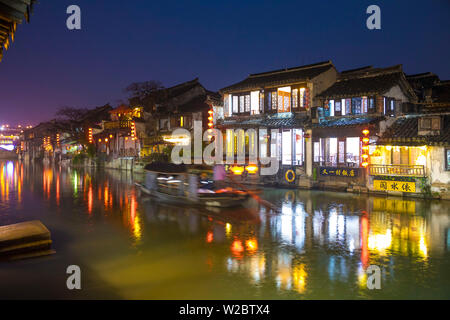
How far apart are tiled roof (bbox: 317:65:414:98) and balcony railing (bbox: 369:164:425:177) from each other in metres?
5.57

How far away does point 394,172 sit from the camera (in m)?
22.7

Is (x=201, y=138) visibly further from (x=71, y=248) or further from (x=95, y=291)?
(x=95, y=291)

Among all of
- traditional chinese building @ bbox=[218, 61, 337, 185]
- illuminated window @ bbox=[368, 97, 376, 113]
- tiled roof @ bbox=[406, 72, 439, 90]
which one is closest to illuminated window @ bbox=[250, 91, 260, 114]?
traditional chinese building @ bbox=[218, 61, 337, 185]

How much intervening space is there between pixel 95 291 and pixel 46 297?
97 centimetres

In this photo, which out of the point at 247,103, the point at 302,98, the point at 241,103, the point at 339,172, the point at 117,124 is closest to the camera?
the point at 339,172

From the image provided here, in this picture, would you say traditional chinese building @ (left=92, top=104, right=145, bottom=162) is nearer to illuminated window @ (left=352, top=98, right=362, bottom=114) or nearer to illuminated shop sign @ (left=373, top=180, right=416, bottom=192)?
illuminated window @ (left=352, top=98, right=362, bottom=114)

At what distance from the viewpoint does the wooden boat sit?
18031 millimetres

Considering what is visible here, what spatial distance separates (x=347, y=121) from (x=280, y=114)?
20.8 feet

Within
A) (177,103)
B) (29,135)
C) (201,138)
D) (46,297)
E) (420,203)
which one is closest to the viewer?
(46,297)

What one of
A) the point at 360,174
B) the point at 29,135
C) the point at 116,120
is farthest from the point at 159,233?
the point at 29,135

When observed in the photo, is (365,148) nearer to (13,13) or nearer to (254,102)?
(254,102)

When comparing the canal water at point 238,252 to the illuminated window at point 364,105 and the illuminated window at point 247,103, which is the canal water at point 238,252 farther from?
the illuminated window at point 247,103

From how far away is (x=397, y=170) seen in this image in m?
22.6
